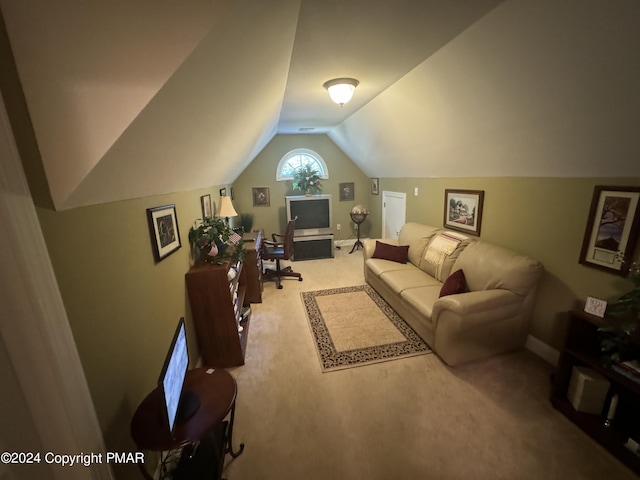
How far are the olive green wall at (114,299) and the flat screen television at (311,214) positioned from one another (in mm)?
3416

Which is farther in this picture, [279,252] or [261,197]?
[261,197]

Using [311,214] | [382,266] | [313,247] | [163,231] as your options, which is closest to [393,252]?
[382,266]

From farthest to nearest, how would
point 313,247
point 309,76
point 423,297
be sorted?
point 313,247 → point 423,297 → point 309,76

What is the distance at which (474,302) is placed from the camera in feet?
6.66

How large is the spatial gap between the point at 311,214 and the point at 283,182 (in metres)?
1.05

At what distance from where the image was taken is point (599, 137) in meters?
1.61

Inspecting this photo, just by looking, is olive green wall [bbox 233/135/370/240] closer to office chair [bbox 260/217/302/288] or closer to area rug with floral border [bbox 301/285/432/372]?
office chair [bbox 260/217/302/288]

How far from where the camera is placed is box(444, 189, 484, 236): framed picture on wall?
283cm

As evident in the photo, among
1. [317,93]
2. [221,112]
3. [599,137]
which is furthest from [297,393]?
[317,93]

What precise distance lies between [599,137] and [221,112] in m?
2.44

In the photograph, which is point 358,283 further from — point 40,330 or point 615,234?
point 40,330

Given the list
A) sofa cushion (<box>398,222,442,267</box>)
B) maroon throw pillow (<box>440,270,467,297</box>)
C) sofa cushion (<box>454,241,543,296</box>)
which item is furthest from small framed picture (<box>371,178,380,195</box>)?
maroon throw pillow (<box>440,270,467,297</box>)

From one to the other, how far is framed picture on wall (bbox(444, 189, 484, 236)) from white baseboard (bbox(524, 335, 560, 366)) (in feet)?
3.77

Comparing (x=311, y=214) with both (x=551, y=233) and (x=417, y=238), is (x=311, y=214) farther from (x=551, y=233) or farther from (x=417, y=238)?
(x=551, y=233)
